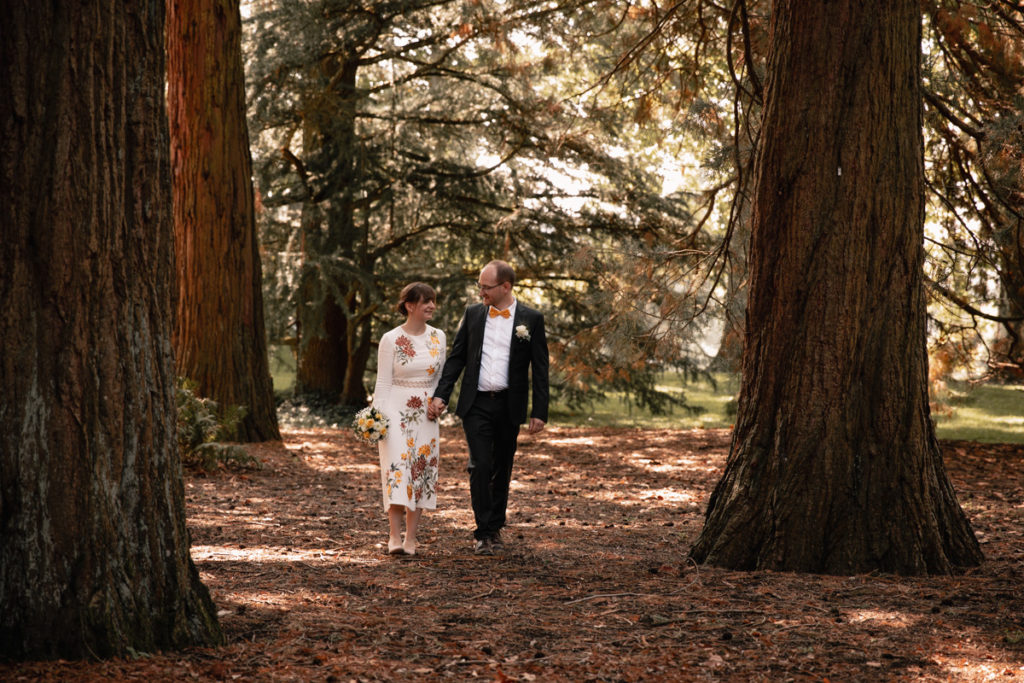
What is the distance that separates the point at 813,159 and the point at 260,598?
3.86 metres

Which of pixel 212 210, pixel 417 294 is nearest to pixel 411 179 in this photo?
pixel 212 210

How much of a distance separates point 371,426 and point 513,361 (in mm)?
1020

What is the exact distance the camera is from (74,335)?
12.1 ft

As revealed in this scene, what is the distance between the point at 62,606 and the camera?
3.67 meters

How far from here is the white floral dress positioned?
21.4 feet

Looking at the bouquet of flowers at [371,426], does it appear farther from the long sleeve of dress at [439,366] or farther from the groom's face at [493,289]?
the groom's face at [493,289]

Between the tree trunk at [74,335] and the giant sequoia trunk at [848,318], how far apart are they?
350cm

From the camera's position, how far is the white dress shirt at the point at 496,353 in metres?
6.59

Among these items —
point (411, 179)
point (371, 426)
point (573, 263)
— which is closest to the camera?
point (371, 426)

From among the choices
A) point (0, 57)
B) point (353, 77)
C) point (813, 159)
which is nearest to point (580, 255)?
point (813, 159)

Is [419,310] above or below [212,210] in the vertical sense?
below

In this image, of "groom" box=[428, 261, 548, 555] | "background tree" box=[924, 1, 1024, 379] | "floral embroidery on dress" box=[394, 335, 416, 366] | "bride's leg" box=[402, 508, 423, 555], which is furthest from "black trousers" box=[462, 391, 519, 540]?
"background tree" box=[924, 1, 1024, 379]

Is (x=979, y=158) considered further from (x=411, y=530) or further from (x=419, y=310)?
(x=411, y=530)

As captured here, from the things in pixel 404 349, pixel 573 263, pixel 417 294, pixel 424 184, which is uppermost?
pixel 424 184
